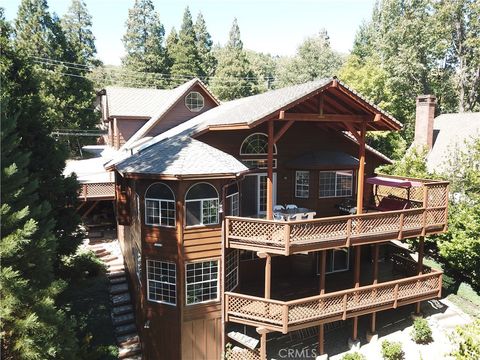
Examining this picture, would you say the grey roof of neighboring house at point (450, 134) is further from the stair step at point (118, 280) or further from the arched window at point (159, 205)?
the stair step at point (118, 280)

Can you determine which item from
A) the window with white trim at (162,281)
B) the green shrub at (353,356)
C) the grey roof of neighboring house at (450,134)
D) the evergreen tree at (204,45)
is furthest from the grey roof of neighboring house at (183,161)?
the evergreen tree at (204,45)

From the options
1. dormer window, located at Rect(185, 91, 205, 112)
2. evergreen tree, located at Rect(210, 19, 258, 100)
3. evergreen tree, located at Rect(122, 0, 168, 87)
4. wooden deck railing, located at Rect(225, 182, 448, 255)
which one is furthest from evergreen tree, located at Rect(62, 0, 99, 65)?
wooden deck railing, located at Rect(225, 182, 448, 255)

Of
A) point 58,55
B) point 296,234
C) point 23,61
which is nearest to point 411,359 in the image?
point 296,234

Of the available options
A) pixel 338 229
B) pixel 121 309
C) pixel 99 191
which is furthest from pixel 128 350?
pixel 99 191

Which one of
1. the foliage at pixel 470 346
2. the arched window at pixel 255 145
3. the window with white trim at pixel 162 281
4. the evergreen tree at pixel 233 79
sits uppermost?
the evergreen tree at pixel 233 79

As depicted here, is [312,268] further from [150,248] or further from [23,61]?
[23,61]

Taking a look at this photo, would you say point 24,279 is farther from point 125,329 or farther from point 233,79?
point 233,79
